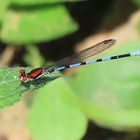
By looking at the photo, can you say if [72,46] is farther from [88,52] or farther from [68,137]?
[68,137]

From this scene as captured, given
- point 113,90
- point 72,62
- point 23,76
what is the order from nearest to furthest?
point 23,76
point 72,62
point 113,90

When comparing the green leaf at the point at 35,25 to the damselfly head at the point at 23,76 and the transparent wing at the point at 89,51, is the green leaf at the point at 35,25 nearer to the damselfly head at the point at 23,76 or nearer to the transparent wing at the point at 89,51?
the transparent wing at the point at 89,51

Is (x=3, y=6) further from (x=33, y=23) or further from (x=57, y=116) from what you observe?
(x=57, y=116)

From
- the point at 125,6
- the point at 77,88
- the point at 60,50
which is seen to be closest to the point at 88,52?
the point at 77,88

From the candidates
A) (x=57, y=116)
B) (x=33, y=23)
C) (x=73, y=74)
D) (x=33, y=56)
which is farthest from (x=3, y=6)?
(x=57, y=116)

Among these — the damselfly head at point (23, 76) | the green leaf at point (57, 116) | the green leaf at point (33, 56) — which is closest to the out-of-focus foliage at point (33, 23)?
the green leaf at point (33, 56)

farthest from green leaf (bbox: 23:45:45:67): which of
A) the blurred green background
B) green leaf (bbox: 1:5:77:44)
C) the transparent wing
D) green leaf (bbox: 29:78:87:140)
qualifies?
the transparent wing

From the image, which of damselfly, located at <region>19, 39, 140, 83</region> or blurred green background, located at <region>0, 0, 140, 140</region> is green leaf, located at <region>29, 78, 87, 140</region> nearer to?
blurred green background, located at <region>0, 0, 140, 140</region>
